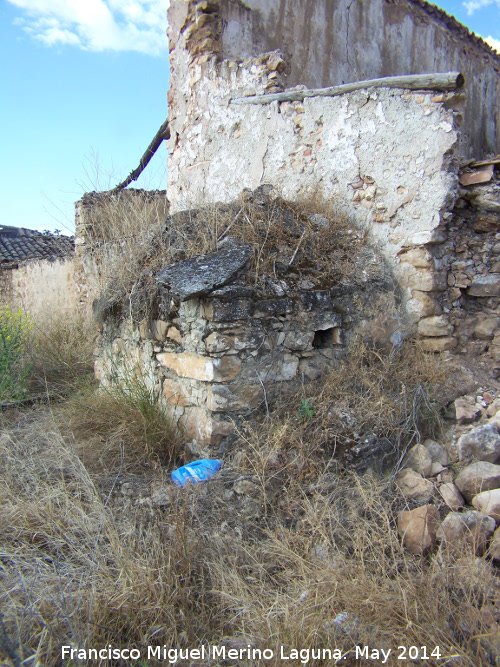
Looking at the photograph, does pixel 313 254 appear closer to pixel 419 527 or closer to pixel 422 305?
pixel 422 305

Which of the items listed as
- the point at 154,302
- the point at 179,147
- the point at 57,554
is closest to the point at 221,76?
the point at 179,147

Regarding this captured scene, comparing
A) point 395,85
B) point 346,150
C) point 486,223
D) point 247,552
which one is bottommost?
point 247,552

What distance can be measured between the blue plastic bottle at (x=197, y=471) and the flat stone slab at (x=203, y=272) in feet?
3.57

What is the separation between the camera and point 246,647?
6.40ft

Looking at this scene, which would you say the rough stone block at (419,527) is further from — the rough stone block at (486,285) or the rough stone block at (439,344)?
the rough stone block at (486,285)

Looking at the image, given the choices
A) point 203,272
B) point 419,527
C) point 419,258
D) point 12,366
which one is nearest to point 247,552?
point 419,527

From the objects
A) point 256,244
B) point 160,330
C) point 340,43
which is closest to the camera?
point 256,244

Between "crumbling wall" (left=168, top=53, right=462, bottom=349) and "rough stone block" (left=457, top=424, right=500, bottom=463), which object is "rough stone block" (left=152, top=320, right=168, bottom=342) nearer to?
"crumbling wall" (left=168, top=53, right=462, bottom=349)

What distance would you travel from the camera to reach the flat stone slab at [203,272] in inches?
127

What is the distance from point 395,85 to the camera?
4168 millimetres

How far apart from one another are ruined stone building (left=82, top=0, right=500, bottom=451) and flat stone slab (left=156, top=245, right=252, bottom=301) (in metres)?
0.01

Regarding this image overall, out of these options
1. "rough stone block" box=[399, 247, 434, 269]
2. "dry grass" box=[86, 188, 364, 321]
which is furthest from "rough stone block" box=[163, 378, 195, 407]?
"rough stone block" box=[399, 247, 434, 269]

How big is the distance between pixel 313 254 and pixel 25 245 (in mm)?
12015

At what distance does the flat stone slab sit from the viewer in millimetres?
3215
